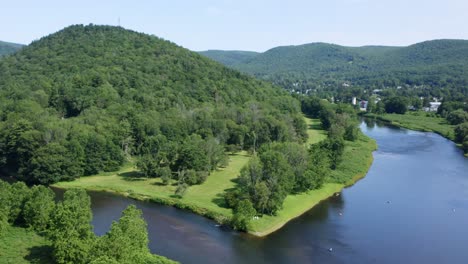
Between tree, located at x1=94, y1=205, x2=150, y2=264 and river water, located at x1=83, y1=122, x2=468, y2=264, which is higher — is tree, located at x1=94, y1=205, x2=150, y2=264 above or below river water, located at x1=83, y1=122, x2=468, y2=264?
above

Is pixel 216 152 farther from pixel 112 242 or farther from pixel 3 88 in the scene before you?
pixel 3 88

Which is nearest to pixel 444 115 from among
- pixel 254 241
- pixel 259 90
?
pixel 259 90

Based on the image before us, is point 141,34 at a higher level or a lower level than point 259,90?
higher

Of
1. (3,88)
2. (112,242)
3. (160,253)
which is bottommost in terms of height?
(160,253)

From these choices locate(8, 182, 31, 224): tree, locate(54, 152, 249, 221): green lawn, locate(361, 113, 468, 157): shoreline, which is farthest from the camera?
locate(361, 113, 468, 157): shoreline

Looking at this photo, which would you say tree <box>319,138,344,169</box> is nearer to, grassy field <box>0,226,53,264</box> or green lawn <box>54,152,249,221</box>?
green lawn <box>54,152,249,221</box>

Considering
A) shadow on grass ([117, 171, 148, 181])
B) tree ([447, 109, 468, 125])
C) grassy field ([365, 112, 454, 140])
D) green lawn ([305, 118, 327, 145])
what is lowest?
shadow on grass ([117, 171, 148, 181])

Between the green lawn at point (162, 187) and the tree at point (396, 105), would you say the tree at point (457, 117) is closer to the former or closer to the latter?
the tree at point (396, 105)

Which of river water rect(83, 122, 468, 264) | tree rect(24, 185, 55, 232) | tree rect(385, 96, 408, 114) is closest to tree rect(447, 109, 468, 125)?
tree rect(385, 96, 408, 114)
